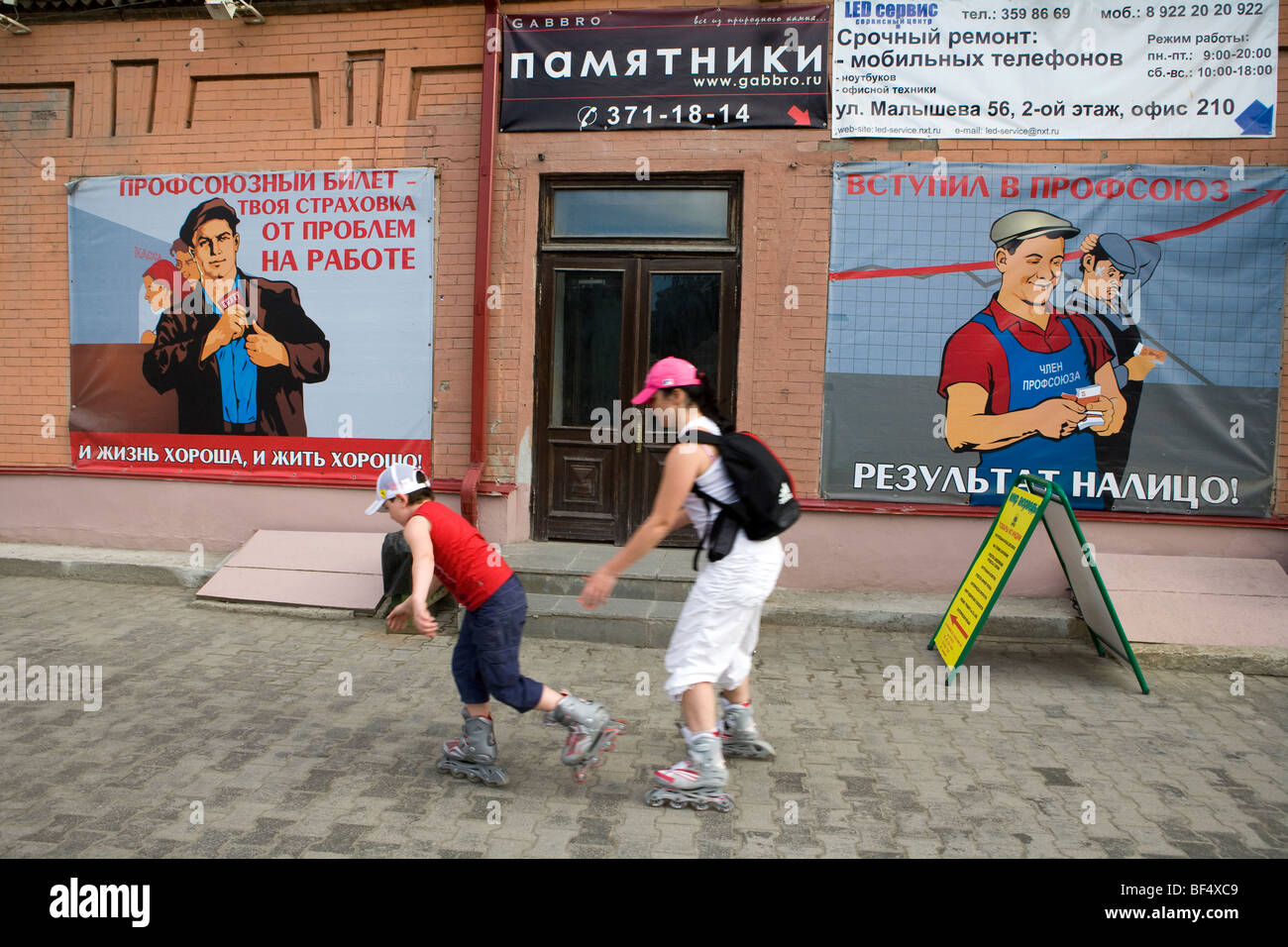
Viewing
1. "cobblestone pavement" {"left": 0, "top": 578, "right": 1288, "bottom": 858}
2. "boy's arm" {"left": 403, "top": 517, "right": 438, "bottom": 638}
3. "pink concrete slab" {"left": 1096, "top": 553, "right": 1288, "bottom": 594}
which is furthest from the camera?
"pink concrete slab" {"left": 1096, "top": 553, "right": 1288, "bottom": 594}

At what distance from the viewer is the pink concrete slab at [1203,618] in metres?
6.07

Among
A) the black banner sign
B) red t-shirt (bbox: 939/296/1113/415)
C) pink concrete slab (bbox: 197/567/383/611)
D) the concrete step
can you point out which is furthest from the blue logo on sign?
pink concrete slab (bbox: 197/567/383/611)

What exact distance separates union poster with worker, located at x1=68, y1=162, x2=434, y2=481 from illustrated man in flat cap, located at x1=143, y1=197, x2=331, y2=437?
1 centimetres

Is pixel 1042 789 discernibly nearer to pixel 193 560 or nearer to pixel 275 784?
pixel 275 784

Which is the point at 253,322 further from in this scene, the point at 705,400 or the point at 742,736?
the point at 742,736

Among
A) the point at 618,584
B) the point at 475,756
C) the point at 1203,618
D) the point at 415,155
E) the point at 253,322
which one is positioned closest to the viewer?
the point at 475,756

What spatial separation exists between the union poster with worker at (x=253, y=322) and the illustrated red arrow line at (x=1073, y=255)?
364 cm

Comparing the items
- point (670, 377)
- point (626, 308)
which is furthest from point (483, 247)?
point (670, 377)

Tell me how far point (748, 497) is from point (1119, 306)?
481 cm

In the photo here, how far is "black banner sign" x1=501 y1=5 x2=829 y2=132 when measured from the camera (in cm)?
730

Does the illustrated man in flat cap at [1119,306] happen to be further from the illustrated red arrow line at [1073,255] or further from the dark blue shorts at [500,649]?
the dark blue shorts at [500,649]

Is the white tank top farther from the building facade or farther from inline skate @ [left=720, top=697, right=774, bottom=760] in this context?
the building facade

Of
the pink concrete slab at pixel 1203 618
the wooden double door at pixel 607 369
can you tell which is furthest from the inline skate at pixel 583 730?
the pink concrete slab at pixel 1203 618

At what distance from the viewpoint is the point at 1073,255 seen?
7.11 m
